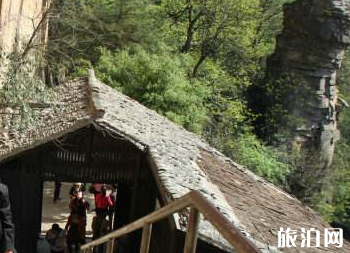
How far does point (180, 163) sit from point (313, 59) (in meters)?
17.2

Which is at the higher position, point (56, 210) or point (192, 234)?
point (192, 234)

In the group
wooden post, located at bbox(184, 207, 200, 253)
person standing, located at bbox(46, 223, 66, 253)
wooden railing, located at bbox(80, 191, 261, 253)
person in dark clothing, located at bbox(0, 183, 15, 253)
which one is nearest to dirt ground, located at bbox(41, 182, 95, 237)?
person standing, located at bbox(46, 223, 66, 253)

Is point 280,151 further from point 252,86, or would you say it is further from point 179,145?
point 179,145

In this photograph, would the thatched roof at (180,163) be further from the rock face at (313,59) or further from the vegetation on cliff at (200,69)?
the rock face at (313,59)

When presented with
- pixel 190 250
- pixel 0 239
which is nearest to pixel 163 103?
pixel 0 239

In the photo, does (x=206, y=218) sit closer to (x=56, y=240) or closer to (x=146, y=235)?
(x=146, y=235)

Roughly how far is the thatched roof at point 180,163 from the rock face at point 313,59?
1414 centimetres

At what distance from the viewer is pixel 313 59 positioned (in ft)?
74.9

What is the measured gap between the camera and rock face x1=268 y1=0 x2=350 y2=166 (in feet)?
73.2

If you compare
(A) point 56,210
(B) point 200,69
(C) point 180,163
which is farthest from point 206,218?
(B) point 200,69

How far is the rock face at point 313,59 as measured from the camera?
2231cm

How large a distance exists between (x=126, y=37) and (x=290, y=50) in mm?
8579

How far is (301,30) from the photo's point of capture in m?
22.8

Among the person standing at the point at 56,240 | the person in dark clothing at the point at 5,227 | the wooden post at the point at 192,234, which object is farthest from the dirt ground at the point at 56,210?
the wooden post at the point at 192,234
